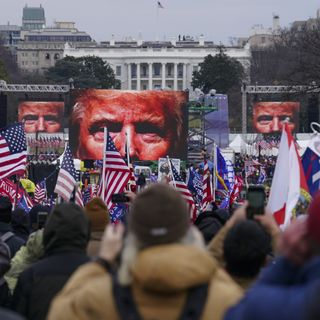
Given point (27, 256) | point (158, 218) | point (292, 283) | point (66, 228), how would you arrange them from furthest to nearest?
point (27, 256) < point (66, 228) < point (158, 218) < point (292, 283)

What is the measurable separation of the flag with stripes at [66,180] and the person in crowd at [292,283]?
8.83m

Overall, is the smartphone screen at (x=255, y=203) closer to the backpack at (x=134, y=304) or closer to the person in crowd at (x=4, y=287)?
the backpack at (x=134, y=304)

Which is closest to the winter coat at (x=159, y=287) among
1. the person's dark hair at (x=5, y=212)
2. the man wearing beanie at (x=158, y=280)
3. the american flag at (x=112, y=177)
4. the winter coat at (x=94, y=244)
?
the man wearing beanie at (x=158, y=280)

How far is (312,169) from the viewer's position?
9531 mm

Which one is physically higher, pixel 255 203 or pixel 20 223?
pixel 255 203

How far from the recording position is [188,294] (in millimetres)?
3727

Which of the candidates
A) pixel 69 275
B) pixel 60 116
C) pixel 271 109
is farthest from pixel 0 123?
pixel 69 275

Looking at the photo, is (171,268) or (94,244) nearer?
(171,268)

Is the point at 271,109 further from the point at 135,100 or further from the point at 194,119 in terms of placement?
the point at 135,100

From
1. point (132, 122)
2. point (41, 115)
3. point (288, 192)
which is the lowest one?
point (41, 115)

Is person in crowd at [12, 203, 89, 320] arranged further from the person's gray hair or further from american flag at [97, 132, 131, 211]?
american flag at [97, 132, 131, 211]

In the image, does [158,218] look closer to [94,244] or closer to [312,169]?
[94,244]

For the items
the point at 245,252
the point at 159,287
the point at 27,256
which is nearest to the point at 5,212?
the point at 27,256

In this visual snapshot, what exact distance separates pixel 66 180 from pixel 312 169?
13.9 feet
